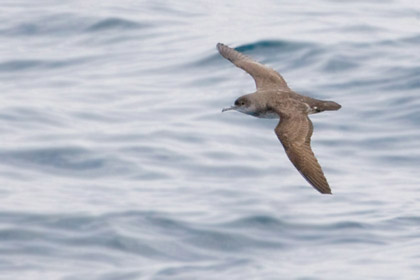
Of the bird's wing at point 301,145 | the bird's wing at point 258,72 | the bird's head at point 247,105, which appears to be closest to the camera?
the bird's wing at point 301,145

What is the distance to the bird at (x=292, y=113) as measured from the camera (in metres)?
9.90

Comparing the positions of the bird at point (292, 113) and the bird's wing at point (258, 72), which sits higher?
the bird's wing at point (258, 72)

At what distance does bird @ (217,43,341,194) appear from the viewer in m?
9.90

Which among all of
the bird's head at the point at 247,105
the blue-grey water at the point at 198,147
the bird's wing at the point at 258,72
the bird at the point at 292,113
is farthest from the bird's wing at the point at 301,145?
the blue-grey water at the point at 198,147

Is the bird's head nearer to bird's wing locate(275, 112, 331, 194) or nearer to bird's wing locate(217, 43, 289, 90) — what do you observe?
bird's wing locate(275, 112, 331, 194)

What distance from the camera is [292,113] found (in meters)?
10.7

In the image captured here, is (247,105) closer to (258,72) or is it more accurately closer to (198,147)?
(258,72)

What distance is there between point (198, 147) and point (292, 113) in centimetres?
302

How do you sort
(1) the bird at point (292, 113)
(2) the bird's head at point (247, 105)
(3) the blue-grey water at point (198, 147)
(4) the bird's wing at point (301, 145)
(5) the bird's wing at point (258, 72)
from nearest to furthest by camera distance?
(4) the bird's wing at point (301, 145), (1) the bird at point (292, 113), (2) the bird's head at point (247, 105), (3) the blue-grey water at point (198, 147), (5) the bird's wing at point (258, 72)

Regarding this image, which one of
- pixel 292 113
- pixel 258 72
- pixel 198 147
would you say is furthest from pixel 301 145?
pixel 198 147

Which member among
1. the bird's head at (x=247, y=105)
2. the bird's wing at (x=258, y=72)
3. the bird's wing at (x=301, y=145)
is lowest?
the bird's wing at (x=301, y=145)

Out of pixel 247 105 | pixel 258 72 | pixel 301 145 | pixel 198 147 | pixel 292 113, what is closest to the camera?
pixel 301 145

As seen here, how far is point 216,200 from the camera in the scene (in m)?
12.4

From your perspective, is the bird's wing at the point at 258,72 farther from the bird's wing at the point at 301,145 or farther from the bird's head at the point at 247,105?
the bird's wing at the point at 301,145
